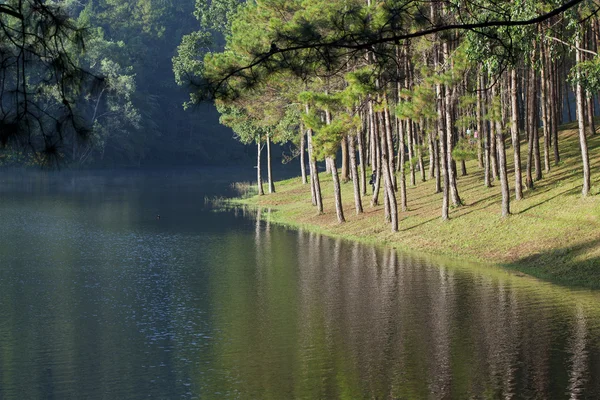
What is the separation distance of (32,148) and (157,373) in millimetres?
6287

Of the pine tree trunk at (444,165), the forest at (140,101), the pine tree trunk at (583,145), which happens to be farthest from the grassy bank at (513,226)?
the forest at (140,101)

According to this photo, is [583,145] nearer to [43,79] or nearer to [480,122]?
[480,122]

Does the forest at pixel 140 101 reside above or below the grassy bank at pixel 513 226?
above

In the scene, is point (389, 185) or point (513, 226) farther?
point (389, 185)

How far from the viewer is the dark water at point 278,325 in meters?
17.0

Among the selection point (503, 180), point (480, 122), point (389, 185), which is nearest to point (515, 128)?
point (503, 180)

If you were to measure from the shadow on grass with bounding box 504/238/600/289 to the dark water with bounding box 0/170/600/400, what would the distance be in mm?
901

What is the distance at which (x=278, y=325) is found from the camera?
22.3 meters

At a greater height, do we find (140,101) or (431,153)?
(140,101)

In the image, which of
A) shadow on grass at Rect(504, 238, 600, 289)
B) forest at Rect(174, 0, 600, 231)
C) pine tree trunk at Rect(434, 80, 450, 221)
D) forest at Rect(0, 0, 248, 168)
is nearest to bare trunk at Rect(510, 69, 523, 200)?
forest at Rect(174, 0, 600, 231)

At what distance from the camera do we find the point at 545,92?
1590 inches

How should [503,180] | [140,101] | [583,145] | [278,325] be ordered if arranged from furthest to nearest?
[140,101] → [503,180] → [583,145] → [278,325]

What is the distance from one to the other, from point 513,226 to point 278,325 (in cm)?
1421

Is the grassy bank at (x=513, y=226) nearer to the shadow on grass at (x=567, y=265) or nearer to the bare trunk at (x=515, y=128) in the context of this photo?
the shadow on grass at (x=567, y=265)
